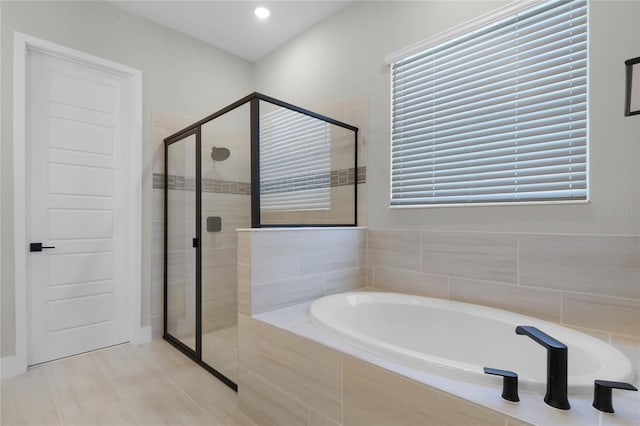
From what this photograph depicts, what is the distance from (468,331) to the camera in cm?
161

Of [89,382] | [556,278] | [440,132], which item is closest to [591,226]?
[556,278]

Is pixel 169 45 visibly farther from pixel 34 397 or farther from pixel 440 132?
pixel 34 397

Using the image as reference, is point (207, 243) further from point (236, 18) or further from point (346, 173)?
point (236, 18)

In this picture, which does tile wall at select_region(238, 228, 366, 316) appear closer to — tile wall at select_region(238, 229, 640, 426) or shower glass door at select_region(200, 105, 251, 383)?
tile wall at select_region(238, 229, 640, 426)

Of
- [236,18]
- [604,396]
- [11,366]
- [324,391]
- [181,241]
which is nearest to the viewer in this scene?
[604,396]

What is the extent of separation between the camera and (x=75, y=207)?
7.59ft

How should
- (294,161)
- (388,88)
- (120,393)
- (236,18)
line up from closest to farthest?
(120,393)
(388,88)
(294,161)
(236,18)

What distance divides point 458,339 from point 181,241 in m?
2.10

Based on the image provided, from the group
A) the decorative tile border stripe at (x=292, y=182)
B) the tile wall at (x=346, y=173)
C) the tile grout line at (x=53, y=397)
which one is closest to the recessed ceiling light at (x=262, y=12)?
the tile wall at (x=346, y=173)

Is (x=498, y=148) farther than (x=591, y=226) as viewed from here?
Yes

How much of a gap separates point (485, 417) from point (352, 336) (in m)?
0.52

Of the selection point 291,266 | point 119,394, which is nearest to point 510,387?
point 291,266

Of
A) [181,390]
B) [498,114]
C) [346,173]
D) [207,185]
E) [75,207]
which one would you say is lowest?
[181,390]

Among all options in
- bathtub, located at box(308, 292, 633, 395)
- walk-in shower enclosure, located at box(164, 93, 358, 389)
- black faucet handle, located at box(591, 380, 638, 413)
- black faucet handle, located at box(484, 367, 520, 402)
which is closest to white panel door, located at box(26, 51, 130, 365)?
walk-in shower enclosure, located at box(164, 93, 358, 389)
